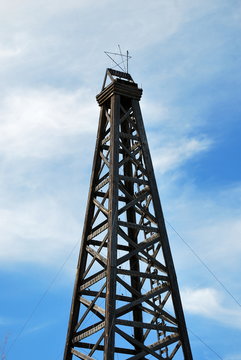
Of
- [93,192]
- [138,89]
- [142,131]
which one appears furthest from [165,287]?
[138,89]

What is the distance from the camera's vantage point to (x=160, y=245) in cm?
1764

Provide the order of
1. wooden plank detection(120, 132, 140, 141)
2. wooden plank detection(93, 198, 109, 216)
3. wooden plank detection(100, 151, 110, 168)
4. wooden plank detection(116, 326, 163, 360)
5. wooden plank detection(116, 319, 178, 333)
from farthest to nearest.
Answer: wooden plank detection(120, 132, 140, 141), wooden plank detection(100, 151, 110, 168), wooden plank detection(93, 198, 109, 216), wooden plank detection(116, 326, 163, 360), wooden plank detection(116, 319, 178, 333)

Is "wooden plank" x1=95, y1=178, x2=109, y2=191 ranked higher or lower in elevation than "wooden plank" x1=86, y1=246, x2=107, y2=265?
higher

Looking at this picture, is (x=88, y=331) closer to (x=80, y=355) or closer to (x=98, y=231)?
(x=80, y=355)

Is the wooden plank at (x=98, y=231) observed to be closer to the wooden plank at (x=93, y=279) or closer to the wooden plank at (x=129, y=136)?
the wooden plank at (x=93, y=279)

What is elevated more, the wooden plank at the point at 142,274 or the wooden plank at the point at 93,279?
the wooden plank at the point at 93,279

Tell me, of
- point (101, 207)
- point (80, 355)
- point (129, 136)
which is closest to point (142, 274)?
point (101, 207)

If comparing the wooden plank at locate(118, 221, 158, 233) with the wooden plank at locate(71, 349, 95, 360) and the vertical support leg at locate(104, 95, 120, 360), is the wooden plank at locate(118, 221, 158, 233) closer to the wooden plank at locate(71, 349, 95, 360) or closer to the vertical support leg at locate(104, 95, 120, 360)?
the vertical support leg at locate(104, 95, 120, 360)

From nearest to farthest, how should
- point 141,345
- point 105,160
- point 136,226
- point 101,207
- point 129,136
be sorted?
point 141,345, point 136,226, point 101,207, point 105,160, point 129,136

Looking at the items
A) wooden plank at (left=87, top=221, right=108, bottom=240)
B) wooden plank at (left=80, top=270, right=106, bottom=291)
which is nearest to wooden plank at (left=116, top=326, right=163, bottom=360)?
wooden plank at (left=80, top=270, right=106, bottom=291)

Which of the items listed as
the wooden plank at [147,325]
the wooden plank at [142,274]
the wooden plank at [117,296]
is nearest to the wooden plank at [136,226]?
the wooden plank at [142,274]

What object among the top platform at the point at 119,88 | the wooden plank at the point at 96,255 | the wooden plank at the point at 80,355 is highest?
the top platform at the point at 119,88

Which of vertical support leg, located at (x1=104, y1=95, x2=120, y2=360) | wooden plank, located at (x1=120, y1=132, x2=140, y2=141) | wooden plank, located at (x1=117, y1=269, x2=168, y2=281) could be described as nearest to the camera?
vertical support leg, located at (x1=104, y1=95, x2=120, y2=360)

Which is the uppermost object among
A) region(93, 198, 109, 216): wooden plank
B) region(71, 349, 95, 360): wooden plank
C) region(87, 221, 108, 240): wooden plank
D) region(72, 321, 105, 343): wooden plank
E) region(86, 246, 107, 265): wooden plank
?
region(93, 198, 109, 216): wooden plank
